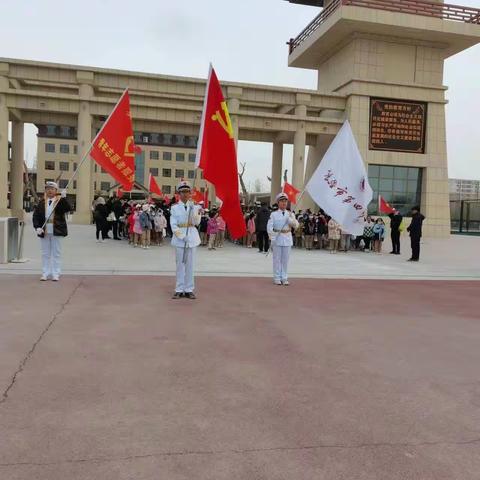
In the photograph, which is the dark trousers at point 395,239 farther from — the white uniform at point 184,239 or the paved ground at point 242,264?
the white uniform at point 184,239

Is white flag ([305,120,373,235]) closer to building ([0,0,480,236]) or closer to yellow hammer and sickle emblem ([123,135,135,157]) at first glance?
yellow hammer and sickle emblem ([123,135,135,157])

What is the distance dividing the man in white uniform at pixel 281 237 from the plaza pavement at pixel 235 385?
1.29m

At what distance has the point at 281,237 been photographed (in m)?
10.6

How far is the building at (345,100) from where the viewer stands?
30.0m

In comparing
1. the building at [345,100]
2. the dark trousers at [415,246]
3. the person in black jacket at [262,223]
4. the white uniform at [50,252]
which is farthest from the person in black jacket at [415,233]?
the building at [345,100]

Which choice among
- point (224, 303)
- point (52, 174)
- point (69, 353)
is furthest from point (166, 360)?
point (52, 174)

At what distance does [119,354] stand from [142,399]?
1.30m

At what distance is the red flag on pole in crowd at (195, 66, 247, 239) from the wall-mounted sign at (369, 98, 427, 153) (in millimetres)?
24592

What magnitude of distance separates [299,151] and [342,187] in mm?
20519

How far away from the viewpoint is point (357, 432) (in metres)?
3.59

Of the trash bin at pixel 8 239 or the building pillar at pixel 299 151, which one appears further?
the building pillar at pixel 299 151

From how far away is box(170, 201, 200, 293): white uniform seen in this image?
8.61m

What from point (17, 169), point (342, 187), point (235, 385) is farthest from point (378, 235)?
point (17, 169)

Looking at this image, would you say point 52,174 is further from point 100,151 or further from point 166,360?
point 166,360
